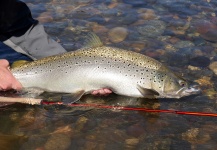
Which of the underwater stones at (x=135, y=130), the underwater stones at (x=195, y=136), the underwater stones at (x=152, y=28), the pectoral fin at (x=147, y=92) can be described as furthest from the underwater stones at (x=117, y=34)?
the underwater stones at (x=195, y=136)

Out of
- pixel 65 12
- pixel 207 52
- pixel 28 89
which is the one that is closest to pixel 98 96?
pixel 28 89

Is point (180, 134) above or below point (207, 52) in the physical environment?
below

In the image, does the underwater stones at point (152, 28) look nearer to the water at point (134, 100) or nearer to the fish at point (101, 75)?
the water at point (134, 100)

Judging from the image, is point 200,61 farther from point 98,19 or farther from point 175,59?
point 98,19

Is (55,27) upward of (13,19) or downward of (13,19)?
downward

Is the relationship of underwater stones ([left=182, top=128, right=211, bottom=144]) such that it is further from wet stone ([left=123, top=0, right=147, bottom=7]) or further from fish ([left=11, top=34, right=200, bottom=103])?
wet stone ([left=123, top=0, right=147, bottom=7])

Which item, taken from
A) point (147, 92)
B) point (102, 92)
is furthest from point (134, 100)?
point (102, 92)

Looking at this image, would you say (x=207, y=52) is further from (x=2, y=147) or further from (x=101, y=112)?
(x=2, y=147)

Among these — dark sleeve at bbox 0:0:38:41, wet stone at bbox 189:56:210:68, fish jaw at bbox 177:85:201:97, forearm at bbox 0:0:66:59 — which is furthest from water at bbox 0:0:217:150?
dark sleeve at bbox 0:0:38:41
